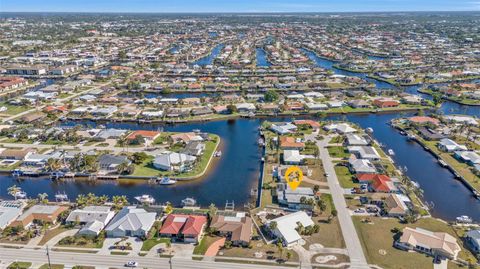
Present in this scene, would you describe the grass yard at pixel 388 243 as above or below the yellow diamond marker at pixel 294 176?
below

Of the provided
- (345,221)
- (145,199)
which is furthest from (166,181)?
(345,221)

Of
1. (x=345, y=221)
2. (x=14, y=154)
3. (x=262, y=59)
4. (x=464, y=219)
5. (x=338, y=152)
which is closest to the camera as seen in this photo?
(x=345, y=221)

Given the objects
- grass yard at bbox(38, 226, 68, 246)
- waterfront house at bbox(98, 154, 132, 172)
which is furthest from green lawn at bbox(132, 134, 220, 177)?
grass yard at bbox(38, 226, 68, 246)

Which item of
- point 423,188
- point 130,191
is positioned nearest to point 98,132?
point 130,191

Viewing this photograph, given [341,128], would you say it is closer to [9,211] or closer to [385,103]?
[385,103]

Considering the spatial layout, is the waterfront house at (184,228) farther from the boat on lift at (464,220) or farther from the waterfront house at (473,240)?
the boat on lift at (464,220)

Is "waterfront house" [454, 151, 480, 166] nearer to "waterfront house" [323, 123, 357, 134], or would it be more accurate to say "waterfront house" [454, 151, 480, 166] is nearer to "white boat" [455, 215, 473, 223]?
"white boat" [455, 215, 473, 223]

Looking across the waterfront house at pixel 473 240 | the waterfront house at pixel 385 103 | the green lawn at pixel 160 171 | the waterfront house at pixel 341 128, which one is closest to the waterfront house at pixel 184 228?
the green lawn at pixel 160 171
